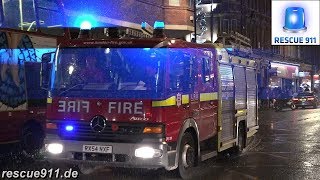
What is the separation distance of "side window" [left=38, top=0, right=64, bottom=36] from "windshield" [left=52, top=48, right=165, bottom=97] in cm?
399

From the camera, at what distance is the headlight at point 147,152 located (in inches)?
292

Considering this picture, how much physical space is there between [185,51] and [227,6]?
40.5m

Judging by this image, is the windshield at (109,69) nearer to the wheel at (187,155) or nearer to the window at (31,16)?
the wheel at (187,155)

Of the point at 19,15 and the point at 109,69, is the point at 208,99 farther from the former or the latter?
the point at 19,15

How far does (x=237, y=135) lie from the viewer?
11352 millimetres

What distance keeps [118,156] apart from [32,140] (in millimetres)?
4296

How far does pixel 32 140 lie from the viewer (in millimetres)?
11148

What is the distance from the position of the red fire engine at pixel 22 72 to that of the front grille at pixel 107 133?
3.02 metres

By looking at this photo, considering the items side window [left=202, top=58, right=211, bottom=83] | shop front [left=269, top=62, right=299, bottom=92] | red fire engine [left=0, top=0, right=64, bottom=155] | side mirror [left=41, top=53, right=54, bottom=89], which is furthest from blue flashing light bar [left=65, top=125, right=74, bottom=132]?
shop front [left=269, top=62, right=299, bottom=92]

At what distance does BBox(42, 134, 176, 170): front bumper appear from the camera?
24.4ft

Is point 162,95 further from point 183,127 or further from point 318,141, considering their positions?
point 318,141

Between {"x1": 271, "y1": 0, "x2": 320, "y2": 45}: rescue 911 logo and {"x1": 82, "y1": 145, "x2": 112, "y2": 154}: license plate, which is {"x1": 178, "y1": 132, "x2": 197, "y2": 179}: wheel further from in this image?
{"x1": 271, "y1": 0, "x2": 320, "y2": 45}: rescue 911 logo

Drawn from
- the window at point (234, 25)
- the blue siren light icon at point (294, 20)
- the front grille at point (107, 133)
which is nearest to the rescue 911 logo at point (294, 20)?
the blue siren light icon at point (294, 20)

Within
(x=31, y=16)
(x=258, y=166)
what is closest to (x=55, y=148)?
(x=258, y=166)
